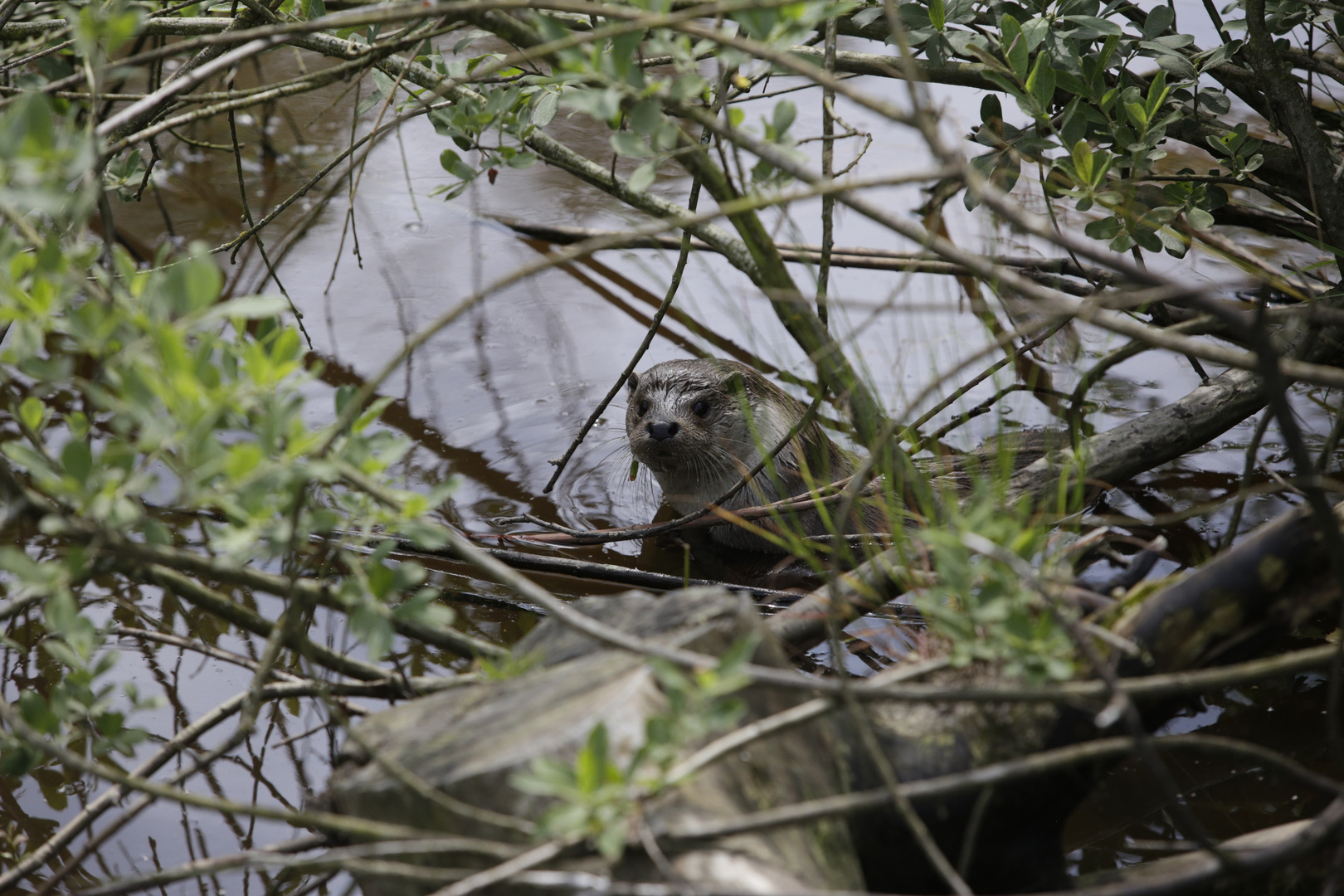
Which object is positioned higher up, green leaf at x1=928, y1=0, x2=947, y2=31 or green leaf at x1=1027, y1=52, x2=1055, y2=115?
green leaf at x1=928, y1=0, x2=947, y2=31

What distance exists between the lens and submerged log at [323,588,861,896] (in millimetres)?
1490

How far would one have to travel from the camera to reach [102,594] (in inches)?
126

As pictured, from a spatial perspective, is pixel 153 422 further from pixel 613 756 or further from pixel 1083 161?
pixel 1083 161

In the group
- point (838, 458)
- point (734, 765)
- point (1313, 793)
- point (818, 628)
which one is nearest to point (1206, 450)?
point (838, 458)

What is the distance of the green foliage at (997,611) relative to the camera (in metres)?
1.52

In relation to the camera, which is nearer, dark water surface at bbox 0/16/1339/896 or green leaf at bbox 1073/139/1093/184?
dark water surface at bbox 0/16/1339/896

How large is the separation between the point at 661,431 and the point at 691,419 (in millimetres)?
249

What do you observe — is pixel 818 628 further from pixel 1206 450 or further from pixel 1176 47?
pixel 1206 450

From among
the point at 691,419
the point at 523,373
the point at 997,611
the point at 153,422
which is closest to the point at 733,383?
the point at 691,419

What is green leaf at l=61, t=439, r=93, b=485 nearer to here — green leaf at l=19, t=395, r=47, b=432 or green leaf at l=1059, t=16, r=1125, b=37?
green leaf at l=19, t=395, r=47, b=432

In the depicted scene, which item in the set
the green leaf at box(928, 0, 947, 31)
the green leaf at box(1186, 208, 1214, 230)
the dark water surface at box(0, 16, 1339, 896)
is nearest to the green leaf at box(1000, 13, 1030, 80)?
the green leaf at box(928, 0, 947, 31)

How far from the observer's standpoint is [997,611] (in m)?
1.51

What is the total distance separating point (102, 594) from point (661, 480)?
2.05m

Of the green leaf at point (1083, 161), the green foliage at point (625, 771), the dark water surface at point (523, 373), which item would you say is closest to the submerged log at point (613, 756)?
the green foliage at point (625, 771)
